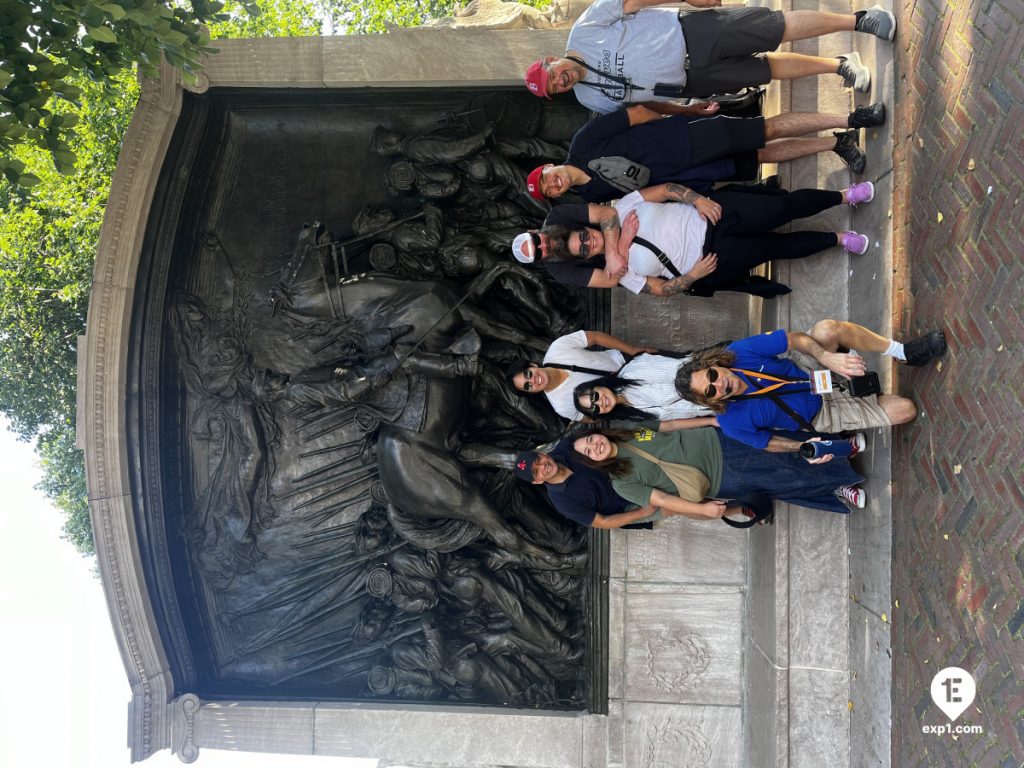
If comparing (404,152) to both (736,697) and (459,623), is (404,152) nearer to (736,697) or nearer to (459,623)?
(459,623)

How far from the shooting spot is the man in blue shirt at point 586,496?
639 centimetres

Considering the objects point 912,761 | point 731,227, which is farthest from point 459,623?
point 731,227

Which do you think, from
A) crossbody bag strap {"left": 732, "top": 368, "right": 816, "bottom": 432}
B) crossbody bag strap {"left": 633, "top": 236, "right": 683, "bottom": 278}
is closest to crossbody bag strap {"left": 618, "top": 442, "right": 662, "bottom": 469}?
crossbody bag strap {"left": 732, "top": 368, "right": 816, "bottom": 432}

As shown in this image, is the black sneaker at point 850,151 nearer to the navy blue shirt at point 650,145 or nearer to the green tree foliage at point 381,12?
the navy blue shirt at point 650,145

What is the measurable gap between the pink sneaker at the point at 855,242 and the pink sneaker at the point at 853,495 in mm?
1896

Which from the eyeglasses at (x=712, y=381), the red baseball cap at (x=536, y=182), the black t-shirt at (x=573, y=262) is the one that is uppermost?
the red baseball cap at (x=536, y=182)

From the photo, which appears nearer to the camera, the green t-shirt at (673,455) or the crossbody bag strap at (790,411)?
the crossbody bag strap at (790,411)

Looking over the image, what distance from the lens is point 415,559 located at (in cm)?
757

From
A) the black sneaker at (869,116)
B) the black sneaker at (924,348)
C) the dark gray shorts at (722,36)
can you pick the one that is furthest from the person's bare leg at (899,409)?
the dark gray shorts at (722,36)

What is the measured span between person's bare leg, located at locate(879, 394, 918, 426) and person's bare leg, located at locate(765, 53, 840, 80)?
8.51ft

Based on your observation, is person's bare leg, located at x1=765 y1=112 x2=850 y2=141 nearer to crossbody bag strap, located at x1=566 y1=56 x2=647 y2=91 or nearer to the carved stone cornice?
crossbody bag strap, located at x1=566 y1=56 x2=647 y2=91

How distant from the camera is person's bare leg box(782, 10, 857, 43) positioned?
5.57 meters

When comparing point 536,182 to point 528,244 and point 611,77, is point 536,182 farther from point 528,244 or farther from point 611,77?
point 611,77

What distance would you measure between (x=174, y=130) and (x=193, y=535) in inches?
160
